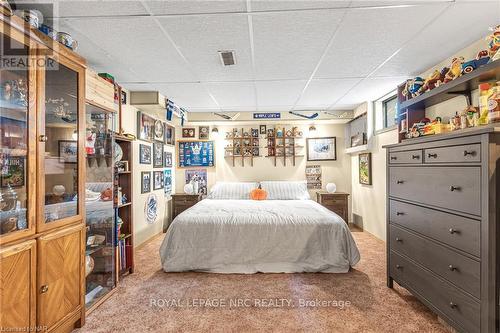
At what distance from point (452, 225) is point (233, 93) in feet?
10.5

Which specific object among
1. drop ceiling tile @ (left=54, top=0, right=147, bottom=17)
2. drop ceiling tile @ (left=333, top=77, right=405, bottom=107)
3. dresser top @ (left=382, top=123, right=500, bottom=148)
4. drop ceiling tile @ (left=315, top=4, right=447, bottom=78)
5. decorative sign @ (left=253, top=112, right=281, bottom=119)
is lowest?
dresser top @ (left=382, top=123, right=500, bottom=148)

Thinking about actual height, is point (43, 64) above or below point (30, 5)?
below

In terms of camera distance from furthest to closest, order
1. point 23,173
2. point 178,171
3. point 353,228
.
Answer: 1. point 178,171
2. point 353,228
3. point 23,173

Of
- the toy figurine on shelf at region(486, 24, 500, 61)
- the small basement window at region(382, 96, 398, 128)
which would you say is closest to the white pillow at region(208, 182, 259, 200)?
the small basement window at region(382, 96, 398, 128)

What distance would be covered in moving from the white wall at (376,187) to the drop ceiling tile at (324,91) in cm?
78

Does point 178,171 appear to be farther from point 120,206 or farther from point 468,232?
point 468,232

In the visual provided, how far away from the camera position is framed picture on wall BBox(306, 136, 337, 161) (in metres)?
5.52

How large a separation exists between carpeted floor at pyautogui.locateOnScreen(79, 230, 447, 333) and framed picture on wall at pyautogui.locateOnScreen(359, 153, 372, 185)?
1905 mm

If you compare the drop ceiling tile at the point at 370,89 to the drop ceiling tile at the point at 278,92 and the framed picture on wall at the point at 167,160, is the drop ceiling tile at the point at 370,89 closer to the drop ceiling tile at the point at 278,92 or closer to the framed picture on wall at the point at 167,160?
the drop ceiling tile at the point at 278,92

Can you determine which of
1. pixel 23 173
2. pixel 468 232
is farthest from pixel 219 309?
pixel 468 232

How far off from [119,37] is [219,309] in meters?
2.60

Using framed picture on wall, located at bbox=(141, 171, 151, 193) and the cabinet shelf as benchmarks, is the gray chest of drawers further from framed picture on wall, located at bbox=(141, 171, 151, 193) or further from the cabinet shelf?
framed picture on wall, located at bbox=(141, 171, 151, 193)

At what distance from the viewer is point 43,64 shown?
1.61 metres

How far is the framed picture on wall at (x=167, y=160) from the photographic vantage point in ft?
16.5
